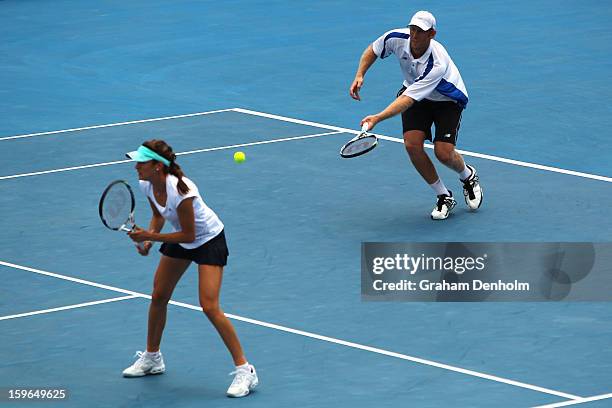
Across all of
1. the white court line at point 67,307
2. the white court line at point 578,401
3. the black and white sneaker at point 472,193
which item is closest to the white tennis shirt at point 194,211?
the white court line at point 67,307

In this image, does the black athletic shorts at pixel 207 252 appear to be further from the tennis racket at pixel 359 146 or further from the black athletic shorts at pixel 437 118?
the black athletic shorts at pixel 437 118

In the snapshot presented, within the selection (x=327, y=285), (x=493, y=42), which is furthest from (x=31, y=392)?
(x=493, y=42)

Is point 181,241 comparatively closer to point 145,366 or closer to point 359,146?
point 145,366

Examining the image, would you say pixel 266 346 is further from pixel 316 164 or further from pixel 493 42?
pixel 493 42

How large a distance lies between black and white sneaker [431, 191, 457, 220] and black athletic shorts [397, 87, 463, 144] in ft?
1.75

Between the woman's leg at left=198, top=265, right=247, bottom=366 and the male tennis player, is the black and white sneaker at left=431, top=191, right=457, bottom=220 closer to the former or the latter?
the male tennis player

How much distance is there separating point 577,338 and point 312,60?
11.7 metres

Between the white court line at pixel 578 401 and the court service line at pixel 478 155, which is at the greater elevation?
the court service line at pixel 478 155

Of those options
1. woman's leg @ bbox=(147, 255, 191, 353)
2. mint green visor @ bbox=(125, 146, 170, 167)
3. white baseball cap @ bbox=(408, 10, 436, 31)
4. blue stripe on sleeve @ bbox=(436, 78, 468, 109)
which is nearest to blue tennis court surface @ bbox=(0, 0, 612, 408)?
woman's leg @ bbox=(147, 255, 191, 353)

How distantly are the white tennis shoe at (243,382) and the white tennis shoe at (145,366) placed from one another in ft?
2.18

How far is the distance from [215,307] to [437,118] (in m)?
5.06

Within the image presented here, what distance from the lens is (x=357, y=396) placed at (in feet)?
33.7

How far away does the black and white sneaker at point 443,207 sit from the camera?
1456cm

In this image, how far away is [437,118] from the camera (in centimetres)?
1465
